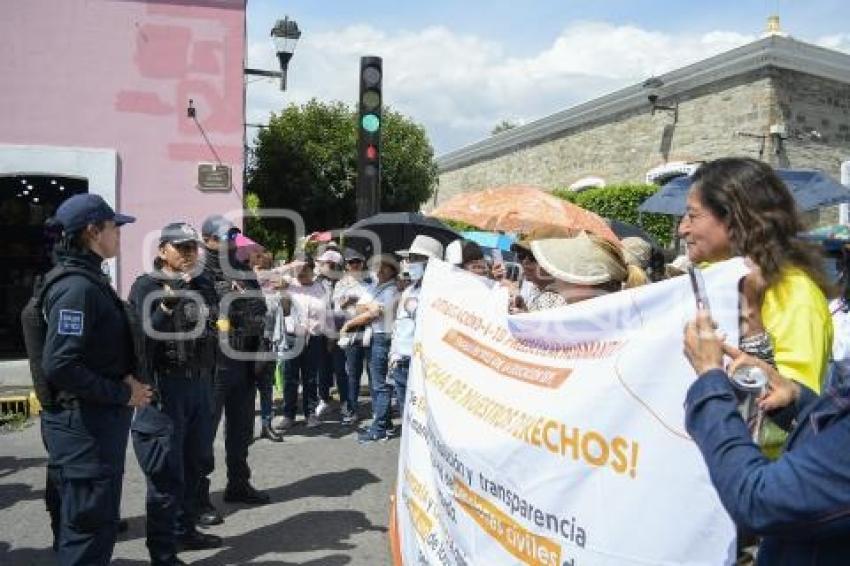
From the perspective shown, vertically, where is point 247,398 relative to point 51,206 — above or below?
below

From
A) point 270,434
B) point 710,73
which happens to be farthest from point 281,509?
point 710,73

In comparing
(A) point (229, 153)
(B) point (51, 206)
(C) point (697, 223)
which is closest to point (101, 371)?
(C) point (697, 223)

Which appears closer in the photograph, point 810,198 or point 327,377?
point 810,198

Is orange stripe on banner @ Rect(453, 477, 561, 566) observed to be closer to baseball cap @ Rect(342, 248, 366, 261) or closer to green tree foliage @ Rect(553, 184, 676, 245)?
baseball cap @ Rect(342, 248, 366, 261)

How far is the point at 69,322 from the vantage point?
3.50m

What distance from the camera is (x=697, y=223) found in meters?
2.41

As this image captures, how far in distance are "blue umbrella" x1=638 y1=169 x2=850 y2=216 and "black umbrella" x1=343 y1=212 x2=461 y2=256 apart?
289 cm

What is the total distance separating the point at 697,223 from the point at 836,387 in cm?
95

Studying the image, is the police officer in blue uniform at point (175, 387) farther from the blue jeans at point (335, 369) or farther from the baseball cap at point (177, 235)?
the blue jeans at point (335, 369)

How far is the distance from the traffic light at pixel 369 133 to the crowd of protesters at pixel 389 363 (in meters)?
2.03

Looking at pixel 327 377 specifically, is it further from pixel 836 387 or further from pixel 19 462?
pixel 836 387

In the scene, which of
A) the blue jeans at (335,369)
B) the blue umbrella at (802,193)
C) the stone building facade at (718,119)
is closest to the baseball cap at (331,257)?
the blue jeans at (335,369)

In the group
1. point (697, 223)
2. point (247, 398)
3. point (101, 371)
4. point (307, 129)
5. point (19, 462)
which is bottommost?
point (19, 462)

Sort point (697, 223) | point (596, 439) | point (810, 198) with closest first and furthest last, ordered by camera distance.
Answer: point (596, 439) → point (697, 223) → point (810, 198)
